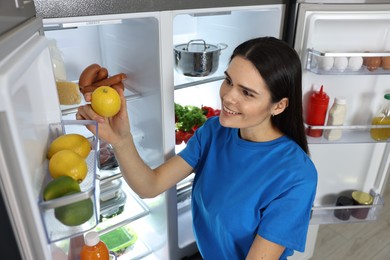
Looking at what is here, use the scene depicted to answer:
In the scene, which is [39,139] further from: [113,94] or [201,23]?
[201,23]

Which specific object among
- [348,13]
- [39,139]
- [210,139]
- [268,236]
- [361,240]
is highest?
[348,13]

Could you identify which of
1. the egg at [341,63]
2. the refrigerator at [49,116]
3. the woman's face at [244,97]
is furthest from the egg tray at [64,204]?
the egg at [341,63]

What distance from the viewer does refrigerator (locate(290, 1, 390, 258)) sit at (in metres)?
1.22

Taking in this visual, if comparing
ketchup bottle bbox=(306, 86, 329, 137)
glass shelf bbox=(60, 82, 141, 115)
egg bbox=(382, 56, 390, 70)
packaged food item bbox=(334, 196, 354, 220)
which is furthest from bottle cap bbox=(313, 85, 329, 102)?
glass shelf bbox=(60, 82, 141, 115)

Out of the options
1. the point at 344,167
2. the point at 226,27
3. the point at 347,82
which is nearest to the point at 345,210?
the point at 344,167

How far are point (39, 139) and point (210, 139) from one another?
28.5 inches

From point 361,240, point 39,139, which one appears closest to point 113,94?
point 39,139

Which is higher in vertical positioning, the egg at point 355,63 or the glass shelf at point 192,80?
the egg at point 355,63

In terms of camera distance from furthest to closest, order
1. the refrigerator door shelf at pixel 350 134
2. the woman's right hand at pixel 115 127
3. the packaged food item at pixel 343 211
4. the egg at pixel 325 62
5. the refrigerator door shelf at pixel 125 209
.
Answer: the packaged food item at pixel 343 211, the refrigerator door shelf at pixel 125 209, the refrigerator door shelf at pixel 350 134, the egg at pixel 325 62, the woman's right hand at pixel 115 127

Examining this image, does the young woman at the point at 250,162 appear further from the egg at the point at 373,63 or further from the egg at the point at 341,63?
the egg at the point at 373,63

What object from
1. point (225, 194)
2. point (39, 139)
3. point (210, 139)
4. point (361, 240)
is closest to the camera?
point (39, 139)

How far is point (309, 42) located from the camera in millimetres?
1254

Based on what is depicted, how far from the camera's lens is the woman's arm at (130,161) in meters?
0.87

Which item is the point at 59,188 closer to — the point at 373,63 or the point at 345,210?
the point at 373,63
